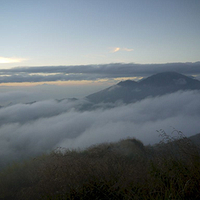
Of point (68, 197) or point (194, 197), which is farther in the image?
point (68, 197)

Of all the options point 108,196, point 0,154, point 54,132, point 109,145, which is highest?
point 108,196

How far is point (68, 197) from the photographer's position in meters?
3.98

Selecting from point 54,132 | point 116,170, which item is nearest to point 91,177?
point 116,170

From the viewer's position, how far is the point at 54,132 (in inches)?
4813

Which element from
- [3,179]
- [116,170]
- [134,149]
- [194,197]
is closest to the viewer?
[194,197]

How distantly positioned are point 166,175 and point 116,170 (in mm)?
1682

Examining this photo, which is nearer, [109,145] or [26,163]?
[26,163]

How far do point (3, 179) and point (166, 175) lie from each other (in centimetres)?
873

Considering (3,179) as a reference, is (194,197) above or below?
above

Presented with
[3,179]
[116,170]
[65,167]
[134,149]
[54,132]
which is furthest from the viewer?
[54,132]

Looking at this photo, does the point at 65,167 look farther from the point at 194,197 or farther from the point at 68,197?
the point at 194,197

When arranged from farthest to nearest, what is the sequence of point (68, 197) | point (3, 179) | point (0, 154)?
point (0, 154) < point (3, 179) < point (68, 197)

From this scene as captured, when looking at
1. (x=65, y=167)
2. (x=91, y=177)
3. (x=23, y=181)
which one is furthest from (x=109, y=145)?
(x=91, y=177)

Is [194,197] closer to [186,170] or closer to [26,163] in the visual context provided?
[186,170]
